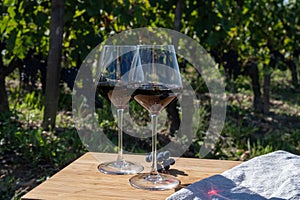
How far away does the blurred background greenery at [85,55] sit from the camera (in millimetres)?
3555

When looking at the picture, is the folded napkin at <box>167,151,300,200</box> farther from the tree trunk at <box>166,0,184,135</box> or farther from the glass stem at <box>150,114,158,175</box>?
the tree trunk at <box>166,0,184,135</box>

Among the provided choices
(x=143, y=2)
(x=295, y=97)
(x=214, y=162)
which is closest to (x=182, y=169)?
(x=214, y=162)

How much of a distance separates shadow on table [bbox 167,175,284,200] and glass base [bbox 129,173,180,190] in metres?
0.10

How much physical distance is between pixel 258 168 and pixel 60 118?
129 inches

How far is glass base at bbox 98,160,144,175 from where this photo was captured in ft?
4.84

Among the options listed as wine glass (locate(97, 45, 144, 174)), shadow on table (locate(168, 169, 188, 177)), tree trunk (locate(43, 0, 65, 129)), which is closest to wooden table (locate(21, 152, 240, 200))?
shadow on table (locate(168, 169, 188, 177))

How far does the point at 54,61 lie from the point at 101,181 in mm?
2651

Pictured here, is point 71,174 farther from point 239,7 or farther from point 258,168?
point 239,7

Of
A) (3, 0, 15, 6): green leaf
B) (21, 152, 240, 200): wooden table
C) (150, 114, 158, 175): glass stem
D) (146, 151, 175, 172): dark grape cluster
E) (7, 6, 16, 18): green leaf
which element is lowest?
(21, 152, 240, 200): wooden table

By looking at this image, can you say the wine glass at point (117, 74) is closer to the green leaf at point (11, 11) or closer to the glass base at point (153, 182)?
the glass base at point (153, 182)

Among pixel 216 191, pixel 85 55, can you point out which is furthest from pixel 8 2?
pixel 216 191

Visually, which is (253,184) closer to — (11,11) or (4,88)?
(11,11)

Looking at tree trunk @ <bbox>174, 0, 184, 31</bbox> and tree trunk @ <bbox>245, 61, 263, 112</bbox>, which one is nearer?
tree trunk @ <bbox>174, 0, 184, 31</bbox>

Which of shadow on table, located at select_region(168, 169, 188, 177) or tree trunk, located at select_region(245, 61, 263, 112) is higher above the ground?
tree trunk, located at select_region(245, 61, 263, 112)
